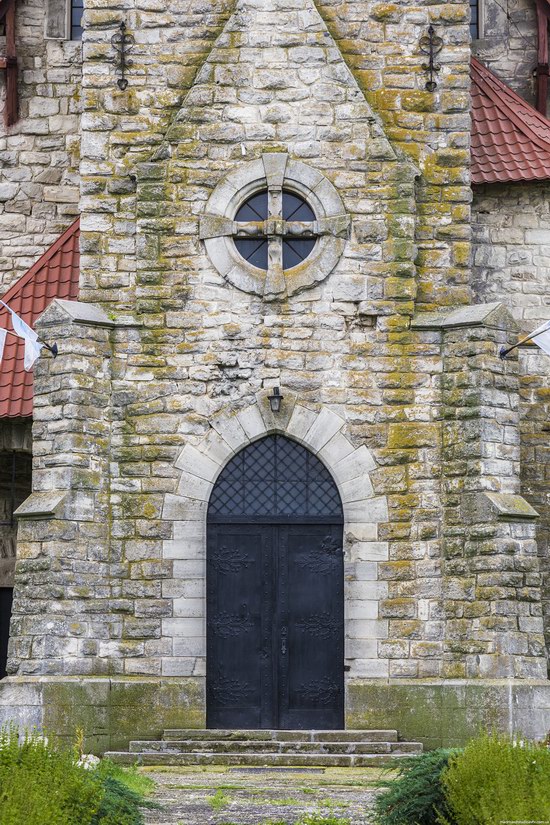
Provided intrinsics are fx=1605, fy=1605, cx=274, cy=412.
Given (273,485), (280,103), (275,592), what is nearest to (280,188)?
(280,103)

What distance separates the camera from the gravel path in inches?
449

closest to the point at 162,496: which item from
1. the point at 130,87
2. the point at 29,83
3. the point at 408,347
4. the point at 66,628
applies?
the point at 66,628

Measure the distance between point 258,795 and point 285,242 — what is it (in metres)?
5.82

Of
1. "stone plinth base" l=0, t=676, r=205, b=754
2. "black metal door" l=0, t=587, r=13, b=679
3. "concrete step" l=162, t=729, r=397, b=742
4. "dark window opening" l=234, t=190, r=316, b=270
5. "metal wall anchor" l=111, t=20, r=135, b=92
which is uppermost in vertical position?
"metal wall anchor" l=111, t=20, r=135, b=92

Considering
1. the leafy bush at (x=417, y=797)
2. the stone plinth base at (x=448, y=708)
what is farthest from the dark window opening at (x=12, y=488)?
the leafy bush at (x=417, y=797)

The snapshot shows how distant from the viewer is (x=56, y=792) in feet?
31.1

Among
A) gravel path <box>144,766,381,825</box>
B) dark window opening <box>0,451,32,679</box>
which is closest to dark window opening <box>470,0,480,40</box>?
dark window opening <box>0,451,32,679</box>

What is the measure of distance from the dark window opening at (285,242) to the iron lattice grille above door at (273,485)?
1792mm

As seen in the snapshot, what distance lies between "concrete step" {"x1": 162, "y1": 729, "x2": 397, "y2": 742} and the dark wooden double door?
1.03ft

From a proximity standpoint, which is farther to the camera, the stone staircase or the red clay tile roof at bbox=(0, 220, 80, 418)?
the red clay tile roof at bbox=(0, 220, 80, 418)

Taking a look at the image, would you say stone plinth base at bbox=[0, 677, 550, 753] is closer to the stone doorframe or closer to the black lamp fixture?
the stone doorframe

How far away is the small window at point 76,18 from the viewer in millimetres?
19578

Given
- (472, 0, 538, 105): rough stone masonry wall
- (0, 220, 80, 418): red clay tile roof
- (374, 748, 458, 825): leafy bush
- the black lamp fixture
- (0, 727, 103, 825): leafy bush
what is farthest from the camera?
(472, 0, 538, 105): rough stone masonry wall

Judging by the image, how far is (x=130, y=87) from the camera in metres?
16.3
